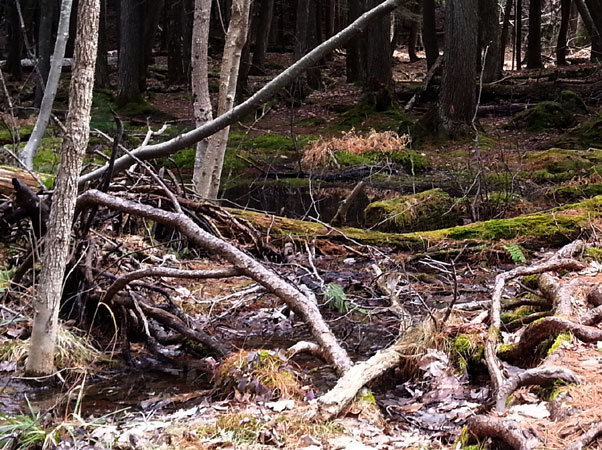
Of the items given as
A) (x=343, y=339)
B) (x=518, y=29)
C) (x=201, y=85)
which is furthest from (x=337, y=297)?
(x=518, y=29)

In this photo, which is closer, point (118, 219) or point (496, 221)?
point (118, 219)

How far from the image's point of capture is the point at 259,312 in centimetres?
605

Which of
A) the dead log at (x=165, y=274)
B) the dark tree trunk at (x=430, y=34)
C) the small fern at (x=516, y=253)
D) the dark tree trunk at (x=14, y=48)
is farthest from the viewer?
the dark tree trunk at (x=14, y=48)

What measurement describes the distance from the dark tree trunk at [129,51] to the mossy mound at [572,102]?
13.6 meters

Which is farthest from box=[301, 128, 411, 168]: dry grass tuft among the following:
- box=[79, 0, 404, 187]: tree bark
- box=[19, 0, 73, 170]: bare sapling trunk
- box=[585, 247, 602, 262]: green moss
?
box=[79, 0, 404, 187]: tree bark

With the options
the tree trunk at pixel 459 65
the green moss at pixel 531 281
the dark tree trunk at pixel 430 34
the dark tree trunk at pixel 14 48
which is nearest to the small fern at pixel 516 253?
the green moss at pixel 531 281

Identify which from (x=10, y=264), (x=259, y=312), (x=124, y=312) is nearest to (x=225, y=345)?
(x=124, y=312)

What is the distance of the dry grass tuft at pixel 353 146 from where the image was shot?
1662 centimetres

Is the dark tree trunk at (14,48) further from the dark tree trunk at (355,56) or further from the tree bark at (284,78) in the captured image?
the tree bark at (284,78)

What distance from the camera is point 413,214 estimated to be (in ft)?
33.0

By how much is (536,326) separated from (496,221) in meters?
4.56

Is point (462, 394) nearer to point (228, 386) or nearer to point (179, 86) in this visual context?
point (228, 386)

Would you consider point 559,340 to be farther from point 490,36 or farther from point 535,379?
point 490,36

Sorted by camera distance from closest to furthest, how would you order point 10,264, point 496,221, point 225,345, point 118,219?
point 225,345, point 10,264, point 118,219, point 496,221
